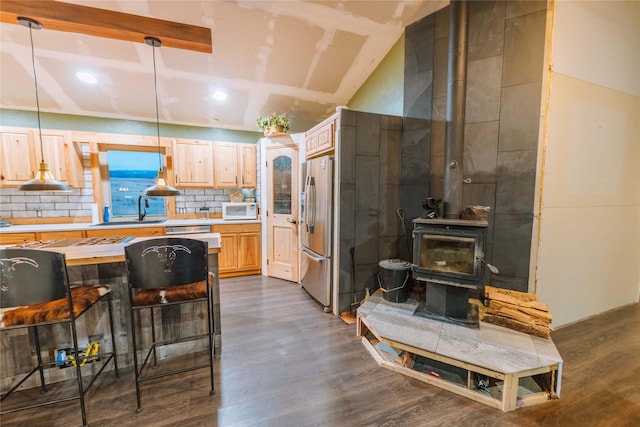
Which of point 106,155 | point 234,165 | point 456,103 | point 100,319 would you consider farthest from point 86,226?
point 456,103

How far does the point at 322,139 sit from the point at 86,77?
322cm

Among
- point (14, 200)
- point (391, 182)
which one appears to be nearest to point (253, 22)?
point (391, 182)

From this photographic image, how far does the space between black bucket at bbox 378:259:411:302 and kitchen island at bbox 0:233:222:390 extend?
5.61 ft

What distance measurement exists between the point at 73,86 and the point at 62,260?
3.44 m

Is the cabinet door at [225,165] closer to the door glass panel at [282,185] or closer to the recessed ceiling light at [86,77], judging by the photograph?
the door glass panel at [282,185]

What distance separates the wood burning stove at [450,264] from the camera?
7.23 feet

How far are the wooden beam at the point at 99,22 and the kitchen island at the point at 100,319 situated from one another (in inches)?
71.6

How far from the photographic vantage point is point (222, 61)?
11.1 feet

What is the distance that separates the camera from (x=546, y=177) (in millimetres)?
2494

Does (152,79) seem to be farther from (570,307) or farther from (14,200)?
(570,307)

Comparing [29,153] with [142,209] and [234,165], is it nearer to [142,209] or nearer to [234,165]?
[142,209]

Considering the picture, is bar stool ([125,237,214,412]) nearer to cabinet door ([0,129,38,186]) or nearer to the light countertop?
the light countertop

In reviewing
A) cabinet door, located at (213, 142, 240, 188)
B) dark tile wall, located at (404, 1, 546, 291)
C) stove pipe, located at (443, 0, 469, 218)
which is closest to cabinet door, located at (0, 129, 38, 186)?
cabinet door, located at (213, 142, 240, 188)

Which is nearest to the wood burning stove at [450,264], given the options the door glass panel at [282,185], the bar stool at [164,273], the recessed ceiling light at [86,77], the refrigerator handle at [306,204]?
the refrigerator handle at [306,204]
